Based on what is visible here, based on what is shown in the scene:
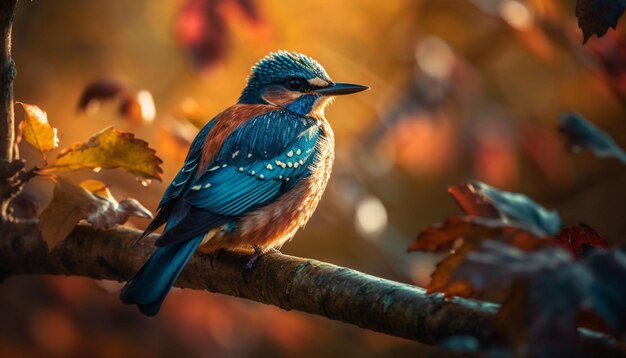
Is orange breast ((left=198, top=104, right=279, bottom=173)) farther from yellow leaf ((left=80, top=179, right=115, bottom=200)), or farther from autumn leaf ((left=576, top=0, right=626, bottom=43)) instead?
autumn leaf ((left=576, top=0, right=626, bottom=43))

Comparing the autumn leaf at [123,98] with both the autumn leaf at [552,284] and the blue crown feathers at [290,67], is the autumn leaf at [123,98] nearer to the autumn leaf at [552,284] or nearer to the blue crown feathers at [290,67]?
the blue crown feathers at [290,67]

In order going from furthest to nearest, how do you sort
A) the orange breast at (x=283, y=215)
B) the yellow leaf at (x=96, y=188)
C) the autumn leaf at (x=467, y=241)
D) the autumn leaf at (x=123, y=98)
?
1. the autumn leaf at (x=123, y=98)
2. the orange breast at (x=283, y=215)
3. the yellow leaf at (x=96, y=188)
4. the autumn leaf at (x=467, y=241)

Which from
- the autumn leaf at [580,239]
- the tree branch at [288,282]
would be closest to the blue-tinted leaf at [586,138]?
the autumn leaf at [580,239]

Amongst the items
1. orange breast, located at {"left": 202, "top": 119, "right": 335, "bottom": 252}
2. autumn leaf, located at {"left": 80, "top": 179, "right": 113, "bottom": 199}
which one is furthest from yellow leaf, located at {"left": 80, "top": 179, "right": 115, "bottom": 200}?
orange breast, located at {"left": 202, "top": 119, "right": 335, "bottom": 252}

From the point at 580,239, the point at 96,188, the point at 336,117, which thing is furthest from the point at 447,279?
the point at 336,117

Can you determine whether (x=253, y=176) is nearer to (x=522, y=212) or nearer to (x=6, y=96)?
(x=6, y=96)
